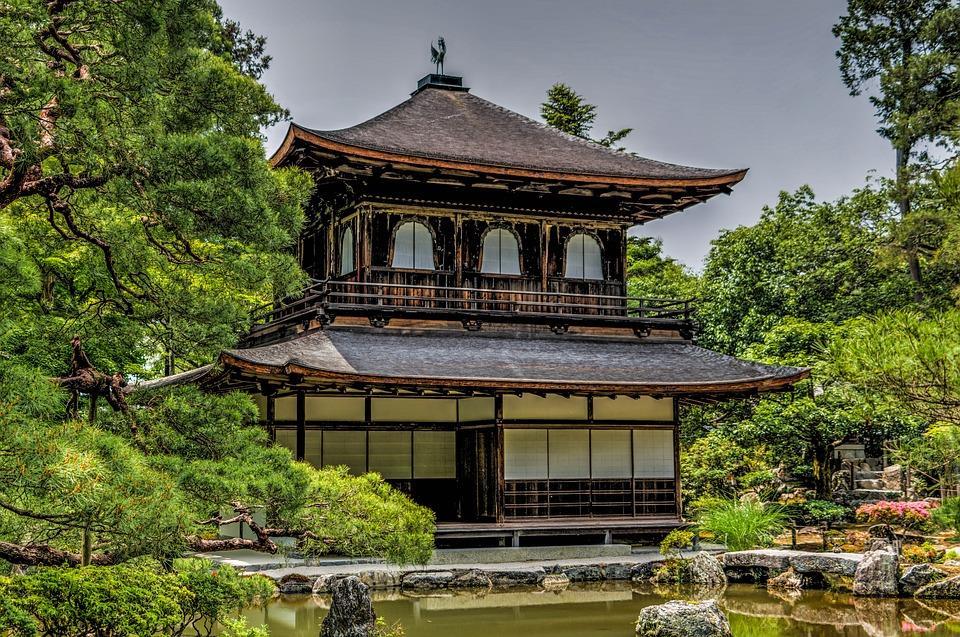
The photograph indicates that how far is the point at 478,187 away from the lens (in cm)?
1897

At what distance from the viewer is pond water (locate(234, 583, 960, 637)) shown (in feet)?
40.4

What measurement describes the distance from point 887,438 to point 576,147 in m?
8.29

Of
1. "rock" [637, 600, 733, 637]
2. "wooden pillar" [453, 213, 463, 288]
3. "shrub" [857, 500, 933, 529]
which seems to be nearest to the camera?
"rock" [637, 600, 733, 637]

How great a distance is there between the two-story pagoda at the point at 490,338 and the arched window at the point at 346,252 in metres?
0.05

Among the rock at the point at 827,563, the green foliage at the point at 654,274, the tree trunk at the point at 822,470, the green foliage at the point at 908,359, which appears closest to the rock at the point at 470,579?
the rock at the point at 827,563

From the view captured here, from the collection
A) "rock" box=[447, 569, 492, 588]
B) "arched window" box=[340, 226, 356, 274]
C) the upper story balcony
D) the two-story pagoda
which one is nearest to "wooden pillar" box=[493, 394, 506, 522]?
the two-story pagoda

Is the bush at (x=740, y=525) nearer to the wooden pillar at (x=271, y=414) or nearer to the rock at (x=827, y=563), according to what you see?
the rock at (x=827, y=563)

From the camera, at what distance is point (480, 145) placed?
19.8 metres

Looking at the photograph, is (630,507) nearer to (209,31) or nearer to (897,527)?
(897,527)

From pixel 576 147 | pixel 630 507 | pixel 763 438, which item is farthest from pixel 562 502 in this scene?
pixel 576 147

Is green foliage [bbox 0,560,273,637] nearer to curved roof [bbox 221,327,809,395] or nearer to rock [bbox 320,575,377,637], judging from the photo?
rock [bbox 320,575,377,637]

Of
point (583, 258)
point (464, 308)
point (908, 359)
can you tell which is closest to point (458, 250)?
point (464, 308)

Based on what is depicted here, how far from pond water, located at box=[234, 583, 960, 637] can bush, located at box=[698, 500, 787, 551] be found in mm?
2294

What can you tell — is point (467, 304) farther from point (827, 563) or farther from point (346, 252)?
point (827, 563)
